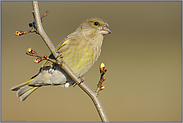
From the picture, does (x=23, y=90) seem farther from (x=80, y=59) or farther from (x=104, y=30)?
(x=104, y=30)

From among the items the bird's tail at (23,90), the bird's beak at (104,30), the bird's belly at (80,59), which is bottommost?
the bird's tail at (23,90)

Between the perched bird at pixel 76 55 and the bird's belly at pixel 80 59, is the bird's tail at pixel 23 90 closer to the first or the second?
the perched bird at pixel 76 55

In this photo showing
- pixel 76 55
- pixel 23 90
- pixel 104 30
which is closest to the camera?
pixel 76 55

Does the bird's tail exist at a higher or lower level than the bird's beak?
lower

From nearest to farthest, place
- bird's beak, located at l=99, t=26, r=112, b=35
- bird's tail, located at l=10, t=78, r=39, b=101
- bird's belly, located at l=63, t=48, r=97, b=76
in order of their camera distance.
→ bird's belly, located at l=63, t=48, r=97, b=76 < bird's beak, located at l=99, t=26, r=112, b=35 < bird's tail, located at l=10, t=78, r=39, b=101

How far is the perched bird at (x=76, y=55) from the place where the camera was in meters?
2.51

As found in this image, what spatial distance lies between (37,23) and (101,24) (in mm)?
1267

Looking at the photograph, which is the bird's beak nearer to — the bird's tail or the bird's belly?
the bird's belly

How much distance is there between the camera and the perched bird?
8.22 ft

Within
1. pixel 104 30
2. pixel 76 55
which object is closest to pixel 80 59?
pixel 76 55

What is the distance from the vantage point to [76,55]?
8.18 feet

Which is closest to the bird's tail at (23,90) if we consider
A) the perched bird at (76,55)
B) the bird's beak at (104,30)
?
the perched bird at (76,55)

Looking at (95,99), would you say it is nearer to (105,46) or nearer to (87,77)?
(87,77)

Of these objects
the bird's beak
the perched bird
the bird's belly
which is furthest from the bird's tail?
the bird's beak
